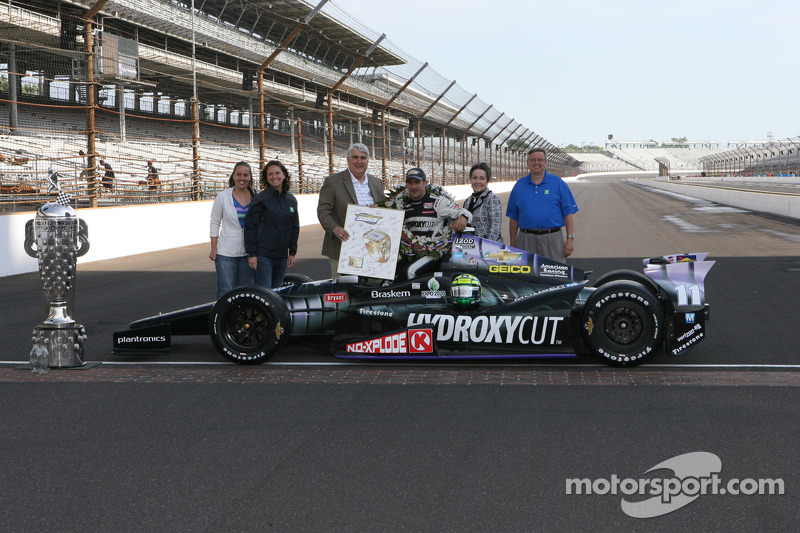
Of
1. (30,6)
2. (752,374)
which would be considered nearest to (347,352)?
(752,374)

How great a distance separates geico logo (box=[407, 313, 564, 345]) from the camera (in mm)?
5949

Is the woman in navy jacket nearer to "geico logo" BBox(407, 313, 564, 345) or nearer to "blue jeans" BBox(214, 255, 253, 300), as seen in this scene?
"blue jeans" BBox(214, 255, 253, 300)

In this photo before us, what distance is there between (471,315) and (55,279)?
3.14 metres

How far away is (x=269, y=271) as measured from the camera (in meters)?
7.17

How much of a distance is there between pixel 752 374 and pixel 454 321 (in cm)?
211

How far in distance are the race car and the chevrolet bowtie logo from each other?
0.4 inches

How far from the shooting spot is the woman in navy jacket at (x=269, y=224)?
701cm

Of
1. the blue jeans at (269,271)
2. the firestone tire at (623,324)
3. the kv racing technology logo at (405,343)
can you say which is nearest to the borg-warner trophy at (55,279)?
the blue jeans at (269,271)

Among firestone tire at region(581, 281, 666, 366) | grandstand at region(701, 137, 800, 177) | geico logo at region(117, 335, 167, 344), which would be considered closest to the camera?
firestone tire at region(581, 281, 666, 366)

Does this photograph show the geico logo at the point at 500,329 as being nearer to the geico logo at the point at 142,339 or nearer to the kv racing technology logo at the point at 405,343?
the kv racing technology logo at the point at 405,343

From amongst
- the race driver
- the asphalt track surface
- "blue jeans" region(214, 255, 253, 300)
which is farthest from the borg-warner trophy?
the race driver

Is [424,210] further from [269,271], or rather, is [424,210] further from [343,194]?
[269,271]

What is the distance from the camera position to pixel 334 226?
22.3ft

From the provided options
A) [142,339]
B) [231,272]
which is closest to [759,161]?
[231,272]
